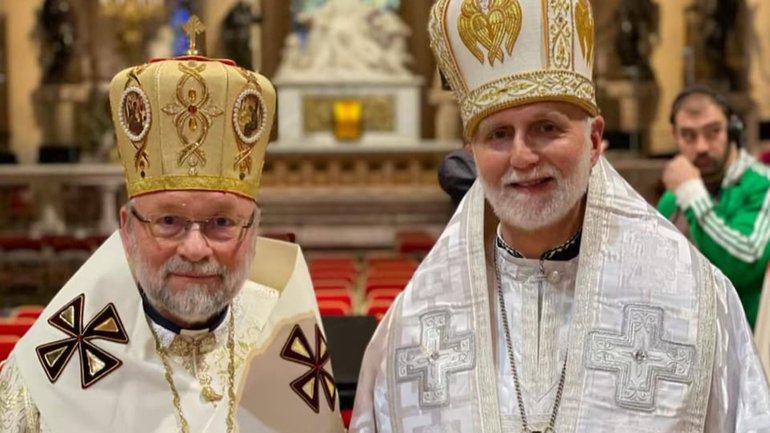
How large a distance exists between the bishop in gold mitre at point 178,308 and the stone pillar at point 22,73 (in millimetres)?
15005

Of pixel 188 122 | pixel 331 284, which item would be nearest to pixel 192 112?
pixel 188 122

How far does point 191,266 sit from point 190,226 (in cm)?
10

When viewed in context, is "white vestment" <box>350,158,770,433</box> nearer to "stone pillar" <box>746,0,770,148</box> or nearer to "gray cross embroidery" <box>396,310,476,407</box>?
Answer: "gray cross embroidery" <box>396,310,476,407</box>

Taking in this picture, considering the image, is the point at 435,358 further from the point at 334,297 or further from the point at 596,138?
the point at 334,297

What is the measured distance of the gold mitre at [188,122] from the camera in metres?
2.99

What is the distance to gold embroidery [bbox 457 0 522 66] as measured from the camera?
2984 mm

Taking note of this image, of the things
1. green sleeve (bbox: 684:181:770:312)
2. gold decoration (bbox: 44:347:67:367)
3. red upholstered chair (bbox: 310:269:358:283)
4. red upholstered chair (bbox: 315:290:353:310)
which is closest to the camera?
gold decoration (bbox: 44:347:67:367)

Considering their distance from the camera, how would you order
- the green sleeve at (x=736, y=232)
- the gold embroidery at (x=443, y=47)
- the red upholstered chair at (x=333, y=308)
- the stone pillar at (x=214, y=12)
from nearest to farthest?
the gold embroidery at (x=443, y=47), the green sleeve at (x=736, y=232), the red upholstered chair at (x=333, y=308), the stone pillar at (x=214, y=12)

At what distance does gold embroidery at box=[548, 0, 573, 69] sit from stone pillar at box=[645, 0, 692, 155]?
1388 cm

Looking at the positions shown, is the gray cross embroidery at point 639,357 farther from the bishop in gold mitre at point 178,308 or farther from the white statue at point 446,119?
the white statue at point 446,119

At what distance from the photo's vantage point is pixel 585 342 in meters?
2.96

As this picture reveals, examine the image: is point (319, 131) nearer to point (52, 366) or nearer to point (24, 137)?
point (24, 137)

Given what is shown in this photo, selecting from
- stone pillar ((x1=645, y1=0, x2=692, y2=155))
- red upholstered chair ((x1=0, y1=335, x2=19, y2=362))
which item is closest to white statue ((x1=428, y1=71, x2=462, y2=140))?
stone pillar ((x1=645, y1=0, x2=692, y2=155))

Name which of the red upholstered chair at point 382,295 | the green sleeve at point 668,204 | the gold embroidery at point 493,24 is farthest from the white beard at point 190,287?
the red upholstered chair at point 382,295
